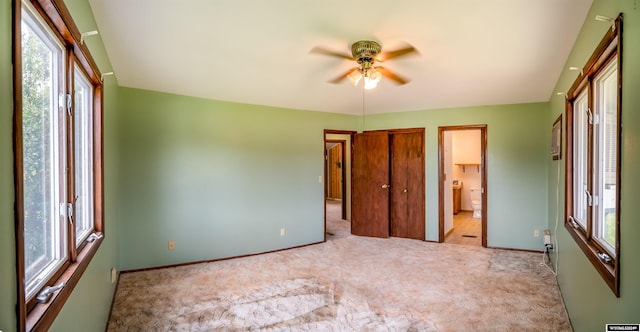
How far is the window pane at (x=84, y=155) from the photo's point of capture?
2.04 metres

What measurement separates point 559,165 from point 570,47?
1.29m

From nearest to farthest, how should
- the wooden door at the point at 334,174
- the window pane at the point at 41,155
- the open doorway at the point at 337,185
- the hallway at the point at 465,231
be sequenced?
the window pane at the point at 41,155 → the hallway at the point at 465,231 → the open doorway at the point at 337,185 → the wooden door at the point at 334,174

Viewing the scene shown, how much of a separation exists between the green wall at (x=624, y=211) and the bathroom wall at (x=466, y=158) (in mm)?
5629

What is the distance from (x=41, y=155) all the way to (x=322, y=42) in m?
2.02

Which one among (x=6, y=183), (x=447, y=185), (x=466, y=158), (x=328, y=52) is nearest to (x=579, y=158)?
(x=328, y=52)

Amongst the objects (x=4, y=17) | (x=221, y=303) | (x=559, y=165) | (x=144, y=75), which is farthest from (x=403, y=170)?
(x=4, y=17)

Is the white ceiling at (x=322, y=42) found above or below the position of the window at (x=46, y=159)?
above

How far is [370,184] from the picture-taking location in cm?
534

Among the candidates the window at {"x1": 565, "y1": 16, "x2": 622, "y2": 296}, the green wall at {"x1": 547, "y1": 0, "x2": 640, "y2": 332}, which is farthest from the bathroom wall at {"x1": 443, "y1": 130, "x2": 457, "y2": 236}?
the green wall at {"x1": 547, "y1": 0, "x2": 640, "y2": 332}

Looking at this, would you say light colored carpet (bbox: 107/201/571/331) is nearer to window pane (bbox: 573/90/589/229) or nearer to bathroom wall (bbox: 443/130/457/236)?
window pane (bbox: 573/90/589/229)

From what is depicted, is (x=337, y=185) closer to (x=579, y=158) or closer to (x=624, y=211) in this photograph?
(x=579, y=158)

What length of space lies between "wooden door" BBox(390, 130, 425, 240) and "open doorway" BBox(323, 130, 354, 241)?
0.88 metres

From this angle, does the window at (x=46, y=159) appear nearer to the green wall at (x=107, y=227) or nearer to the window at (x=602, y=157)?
the green wall at (x=107, y=227)

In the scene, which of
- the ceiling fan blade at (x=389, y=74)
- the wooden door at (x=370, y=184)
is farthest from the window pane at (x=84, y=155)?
the wooden door at (x=370, y=184)
